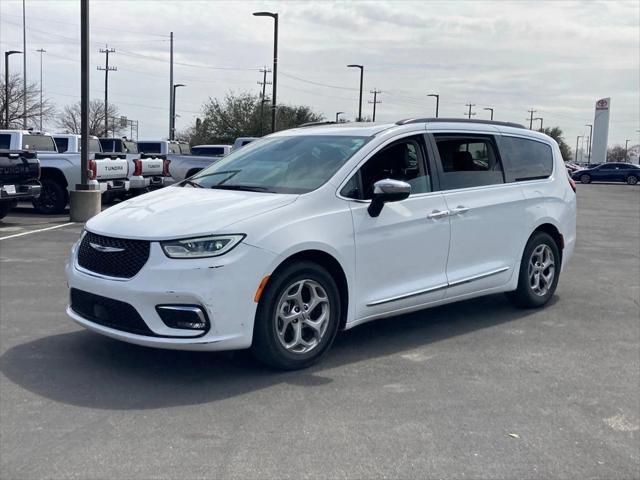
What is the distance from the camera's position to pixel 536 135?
754 centimetres

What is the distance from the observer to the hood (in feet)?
15.6

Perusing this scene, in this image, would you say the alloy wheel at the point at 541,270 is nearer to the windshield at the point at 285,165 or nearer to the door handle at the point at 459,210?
the door handle at the point at 459,210

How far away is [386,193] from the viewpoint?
5.34 m

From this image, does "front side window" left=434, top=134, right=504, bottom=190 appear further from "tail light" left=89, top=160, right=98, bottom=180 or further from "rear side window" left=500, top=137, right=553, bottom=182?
"tail light" left=89, top=160, right=98, bottom=180

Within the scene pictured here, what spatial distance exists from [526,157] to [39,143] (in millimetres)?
14015

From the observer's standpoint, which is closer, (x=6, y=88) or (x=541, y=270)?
A: (x=541, y=270)

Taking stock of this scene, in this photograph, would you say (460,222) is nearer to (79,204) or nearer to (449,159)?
(449,159)

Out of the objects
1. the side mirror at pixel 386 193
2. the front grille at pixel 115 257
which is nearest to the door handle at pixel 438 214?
the side mirror at pixel 386 193

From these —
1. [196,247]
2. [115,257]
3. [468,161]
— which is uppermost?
[468,161]

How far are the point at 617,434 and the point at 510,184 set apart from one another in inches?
125

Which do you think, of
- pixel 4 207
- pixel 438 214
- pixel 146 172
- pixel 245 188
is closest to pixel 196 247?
pixel 245 188

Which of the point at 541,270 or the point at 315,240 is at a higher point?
the point at 315,240

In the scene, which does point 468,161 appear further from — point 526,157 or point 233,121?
point 233,121

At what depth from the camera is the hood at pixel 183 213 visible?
4.75 meters
